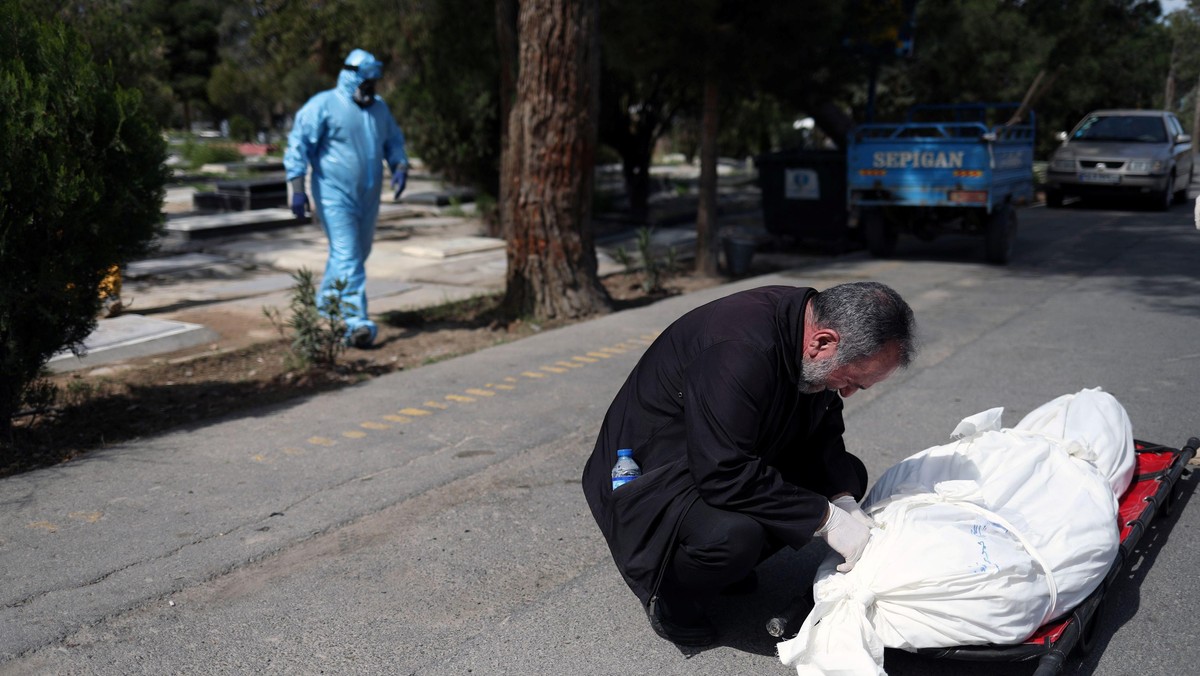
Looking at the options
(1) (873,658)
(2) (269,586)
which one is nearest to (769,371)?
(1) (873,658)

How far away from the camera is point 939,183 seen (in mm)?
11289

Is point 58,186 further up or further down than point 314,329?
further up

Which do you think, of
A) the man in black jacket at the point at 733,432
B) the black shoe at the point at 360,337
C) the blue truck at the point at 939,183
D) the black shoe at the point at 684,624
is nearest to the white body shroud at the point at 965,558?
the man in black jacket at the point at 733,432

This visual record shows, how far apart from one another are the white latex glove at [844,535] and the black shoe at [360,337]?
5361 mm

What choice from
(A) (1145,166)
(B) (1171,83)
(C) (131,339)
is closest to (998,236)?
(A) (1145,166)

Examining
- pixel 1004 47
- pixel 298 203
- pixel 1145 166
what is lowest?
pixel 298 203

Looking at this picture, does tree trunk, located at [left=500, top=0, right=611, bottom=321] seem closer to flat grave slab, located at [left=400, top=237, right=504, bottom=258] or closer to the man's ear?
flat grave slab, located at [left=400, top=237, right=504, bottom=258]

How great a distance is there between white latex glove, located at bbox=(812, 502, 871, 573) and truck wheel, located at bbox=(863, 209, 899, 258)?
9735 millimetres

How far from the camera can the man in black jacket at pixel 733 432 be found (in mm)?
2967

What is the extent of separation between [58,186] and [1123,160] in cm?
1701

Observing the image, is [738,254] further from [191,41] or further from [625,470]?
[191,41]

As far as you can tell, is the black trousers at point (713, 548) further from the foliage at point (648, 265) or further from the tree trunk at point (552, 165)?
the foliage at point (648, 265)

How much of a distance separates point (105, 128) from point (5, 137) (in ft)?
1.93

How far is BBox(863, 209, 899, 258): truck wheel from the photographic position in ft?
40.5
